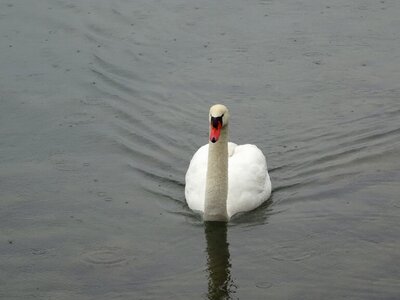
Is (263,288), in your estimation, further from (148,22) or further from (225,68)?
(148,22)

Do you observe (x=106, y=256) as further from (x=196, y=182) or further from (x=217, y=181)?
(x=196, y=182)

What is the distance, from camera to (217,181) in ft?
41.1

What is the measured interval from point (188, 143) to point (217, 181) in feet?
8.62

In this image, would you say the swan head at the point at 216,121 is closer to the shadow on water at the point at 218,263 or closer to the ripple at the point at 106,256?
the shadow on water at the point at 218,263

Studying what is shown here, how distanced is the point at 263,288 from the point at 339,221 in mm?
2001

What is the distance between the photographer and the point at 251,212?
1288cm

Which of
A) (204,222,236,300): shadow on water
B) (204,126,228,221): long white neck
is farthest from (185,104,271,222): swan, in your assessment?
(204,222,236,300): shadow on water

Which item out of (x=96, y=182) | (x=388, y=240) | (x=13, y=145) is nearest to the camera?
(x=388, y=240)

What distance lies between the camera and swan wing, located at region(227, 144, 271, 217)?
505 inches

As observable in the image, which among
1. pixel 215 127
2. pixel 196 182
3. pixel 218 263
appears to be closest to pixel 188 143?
pixel 196 182

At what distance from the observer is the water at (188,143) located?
11258mm

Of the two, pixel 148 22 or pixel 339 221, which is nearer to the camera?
pixel 339 221

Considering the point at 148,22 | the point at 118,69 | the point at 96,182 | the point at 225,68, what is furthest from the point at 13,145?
the point at 148,22

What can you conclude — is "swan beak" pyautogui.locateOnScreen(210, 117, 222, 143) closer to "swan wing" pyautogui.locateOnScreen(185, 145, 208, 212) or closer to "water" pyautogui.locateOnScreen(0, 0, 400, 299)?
"swan wing" pyautogui.locateOnScreen(185, 145, 208, 212)
